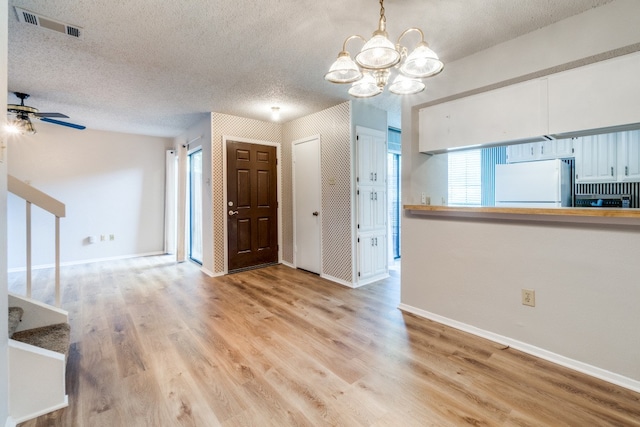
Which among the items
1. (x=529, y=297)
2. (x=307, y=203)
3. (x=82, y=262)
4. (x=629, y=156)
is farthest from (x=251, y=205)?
(x=629, y=156)

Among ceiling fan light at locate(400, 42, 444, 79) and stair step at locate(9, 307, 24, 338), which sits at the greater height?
ceiling fan light at locate(400, 42, 444, 79)

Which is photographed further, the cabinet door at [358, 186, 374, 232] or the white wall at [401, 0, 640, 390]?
the cabinet door at [358, 186, 374, 232]

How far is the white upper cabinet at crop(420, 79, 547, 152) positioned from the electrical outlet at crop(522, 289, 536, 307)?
1.17 meters

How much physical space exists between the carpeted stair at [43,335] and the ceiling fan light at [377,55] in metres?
2.50

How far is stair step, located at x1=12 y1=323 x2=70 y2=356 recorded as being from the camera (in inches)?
70.3

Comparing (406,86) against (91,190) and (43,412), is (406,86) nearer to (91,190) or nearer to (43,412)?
(43,412)

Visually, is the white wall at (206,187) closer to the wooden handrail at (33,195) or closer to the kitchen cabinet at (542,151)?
the wooden handrail at (33,195)

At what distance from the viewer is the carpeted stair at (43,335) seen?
1773 millimetres

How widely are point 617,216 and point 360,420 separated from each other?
77.2 inches

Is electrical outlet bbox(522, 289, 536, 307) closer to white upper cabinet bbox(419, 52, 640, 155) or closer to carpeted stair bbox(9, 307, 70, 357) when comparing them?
white upper cabinet bbox(419, 52, 640, 155)

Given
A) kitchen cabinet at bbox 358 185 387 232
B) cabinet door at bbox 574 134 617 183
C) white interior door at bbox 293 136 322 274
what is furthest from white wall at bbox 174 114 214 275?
cabinet door at bbox 574 134 617 183

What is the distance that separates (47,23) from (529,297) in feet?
13.2

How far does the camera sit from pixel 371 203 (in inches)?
154

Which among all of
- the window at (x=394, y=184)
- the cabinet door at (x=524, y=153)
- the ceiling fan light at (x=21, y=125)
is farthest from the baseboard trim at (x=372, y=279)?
the ceiling fan light at (x=21, y=125)
